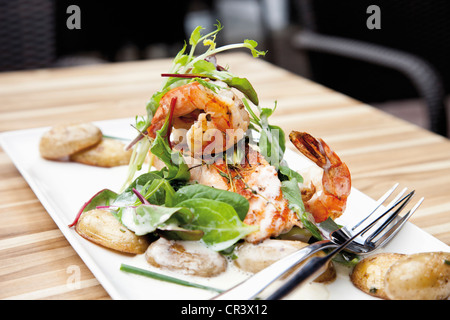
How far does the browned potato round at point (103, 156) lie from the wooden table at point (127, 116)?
0.61ft

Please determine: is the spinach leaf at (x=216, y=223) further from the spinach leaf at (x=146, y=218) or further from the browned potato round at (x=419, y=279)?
the browned potato round at (x=419, y=279)

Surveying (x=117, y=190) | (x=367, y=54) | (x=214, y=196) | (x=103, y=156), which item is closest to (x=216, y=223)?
(x=214, y=196)

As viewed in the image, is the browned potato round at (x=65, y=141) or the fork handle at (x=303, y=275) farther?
the browned potato round at (x=65, y=141)

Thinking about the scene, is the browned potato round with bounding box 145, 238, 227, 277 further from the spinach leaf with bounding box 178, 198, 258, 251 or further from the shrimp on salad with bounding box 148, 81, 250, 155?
the shrimp on salad with bounding box 148, 81, 250, 155

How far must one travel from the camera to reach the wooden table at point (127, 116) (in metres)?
1.16

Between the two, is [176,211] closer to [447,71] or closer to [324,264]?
[324,264]

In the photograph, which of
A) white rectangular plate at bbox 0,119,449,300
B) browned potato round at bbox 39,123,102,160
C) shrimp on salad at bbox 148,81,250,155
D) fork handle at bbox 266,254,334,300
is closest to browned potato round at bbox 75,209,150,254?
white rectangular plate at bbox 0,119,449,300

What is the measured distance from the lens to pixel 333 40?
316 cm

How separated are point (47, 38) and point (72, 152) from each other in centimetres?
205

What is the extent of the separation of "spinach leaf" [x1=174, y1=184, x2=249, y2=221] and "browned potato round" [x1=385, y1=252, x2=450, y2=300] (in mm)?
337

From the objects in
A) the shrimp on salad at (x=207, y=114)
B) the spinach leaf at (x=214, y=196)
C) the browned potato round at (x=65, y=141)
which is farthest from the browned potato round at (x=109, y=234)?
the browned potato round at (x=65, y=141)

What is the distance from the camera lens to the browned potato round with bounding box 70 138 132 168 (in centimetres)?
163
